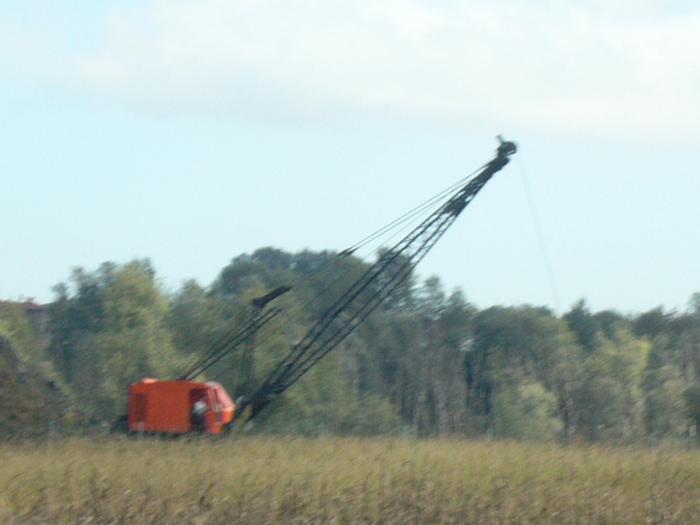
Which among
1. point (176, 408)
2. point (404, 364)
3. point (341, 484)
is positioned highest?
point (404, 364)

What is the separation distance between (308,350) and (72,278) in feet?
81.9

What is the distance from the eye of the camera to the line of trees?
29.9m

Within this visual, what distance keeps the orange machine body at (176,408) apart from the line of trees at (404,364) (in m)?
1.48

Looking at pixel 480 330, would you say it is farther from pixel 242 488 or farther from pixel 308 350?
pixel 242 488

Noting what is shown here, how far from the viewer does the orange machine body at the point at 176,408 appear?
26.6 meters

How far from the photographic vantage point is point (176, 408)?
26.8 m

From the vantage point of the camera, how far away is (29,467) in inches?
596

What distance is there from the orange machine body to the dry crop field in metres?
7.04

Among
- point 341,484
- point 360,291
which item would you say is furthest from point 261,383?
point 341,484

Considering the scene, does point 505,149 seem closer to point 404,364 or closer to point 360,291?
point 360,291

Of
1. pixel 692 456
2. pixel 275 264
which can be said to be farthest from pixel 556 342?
pixel 275 264

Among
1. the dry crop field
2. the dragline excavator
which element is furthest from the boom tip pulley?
the dry crop field

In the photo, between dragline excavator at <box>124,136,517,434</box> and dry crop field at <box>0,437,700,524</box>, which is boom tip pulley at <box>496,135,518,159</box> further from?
dry crop field at <box>0,437,700,524</box>

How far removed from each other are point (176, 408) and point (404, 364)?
17918mm
